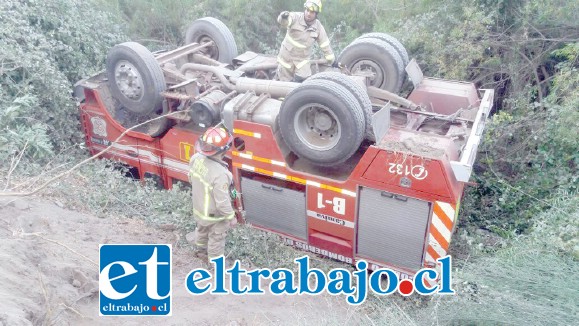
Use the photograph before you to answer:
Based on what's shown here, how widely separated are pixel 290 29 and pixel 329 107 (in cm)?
188

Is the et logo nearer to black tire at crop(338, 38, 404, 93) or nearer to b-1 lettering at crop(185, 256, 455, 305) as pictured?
b-1 lettering at crop(185, 256, 455, 305)

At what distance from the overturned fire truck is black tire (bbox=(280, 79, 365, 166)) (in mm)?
10

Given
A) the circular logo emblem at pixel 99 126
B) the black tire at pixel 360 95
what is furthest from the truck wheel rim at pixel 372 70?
the circular logo emblem at pixel 99 126

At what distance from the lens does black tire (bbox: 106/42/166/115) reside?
5.73m

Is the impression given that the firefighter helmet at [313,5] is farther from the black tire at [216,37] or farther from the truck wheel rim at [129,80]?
the truck wheel rim at [129,80]

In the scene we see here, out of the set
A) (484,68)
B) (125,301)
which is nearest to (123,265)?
(125,301)

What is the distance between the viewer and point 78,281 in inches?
141

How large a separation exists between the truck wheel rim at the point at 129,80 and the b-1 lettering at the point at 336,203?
249cm

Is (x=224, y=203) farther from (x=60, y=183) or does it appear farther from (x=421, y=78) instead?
(x=421, y=78)

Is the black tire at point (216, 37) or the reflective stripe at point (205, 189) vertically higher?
the black tire at point (216, 37)

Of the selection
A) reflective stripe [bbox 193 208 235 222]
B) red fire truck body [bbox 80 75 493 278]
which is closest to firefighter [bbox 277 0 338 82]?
red fire truck body [bbox 80 75 493 278]

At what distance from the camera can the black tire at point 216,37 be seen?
22.4ft

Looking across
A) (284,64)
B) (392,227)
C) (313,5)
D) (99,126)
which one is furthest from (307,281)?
(99,126)

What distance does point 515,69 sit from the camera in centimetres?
657
